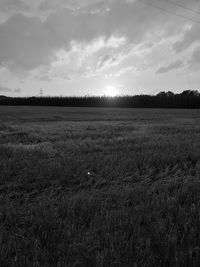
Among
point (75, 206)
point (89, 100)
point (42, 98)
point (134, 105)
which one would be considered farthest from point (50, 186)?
point (42, 98)

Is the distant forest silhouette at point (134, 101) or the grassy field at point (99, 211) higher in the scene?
the distant forest silhouette at point (134, 101)

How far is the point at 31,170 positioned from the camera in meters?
4.82

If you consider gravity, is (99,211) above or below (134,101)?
below

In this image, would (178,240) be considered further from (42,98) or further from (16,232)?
(42,98)

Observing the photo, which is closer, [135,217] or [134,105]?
[135,217]

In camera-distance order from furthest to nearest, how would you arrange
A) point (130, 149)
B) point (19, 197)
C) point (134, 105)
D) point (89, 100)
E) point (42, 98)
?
1. point (42, 98)
2. point (89, 100)
3. point (134, 105)
4. point (130, 149)
5. point (19, 197)

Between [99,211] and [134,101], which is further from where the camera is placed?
[134,101]

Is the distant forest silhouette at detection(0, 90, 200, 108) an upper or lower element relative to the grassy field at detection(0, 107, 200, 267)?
upper

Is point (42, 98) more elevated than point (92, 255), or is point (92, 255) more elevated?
point (42, 98)

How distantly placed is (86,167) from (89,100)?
8173cm

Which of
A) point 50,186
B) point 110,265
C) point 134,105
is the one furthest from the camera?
point 134,105

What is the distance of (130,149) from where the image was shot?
711 centimetres

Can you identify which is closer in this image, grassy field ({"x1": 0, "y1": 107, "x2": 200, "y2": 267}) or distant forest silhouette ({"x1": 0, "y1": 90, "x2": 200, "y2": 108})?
grassy field ({"x1": 0, "y1": 107, "x2": 200, "y2": 267})

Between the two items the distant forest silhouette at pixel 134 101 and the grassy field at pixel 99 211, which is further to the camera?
the distant forest silhouette at pixel 134 101
